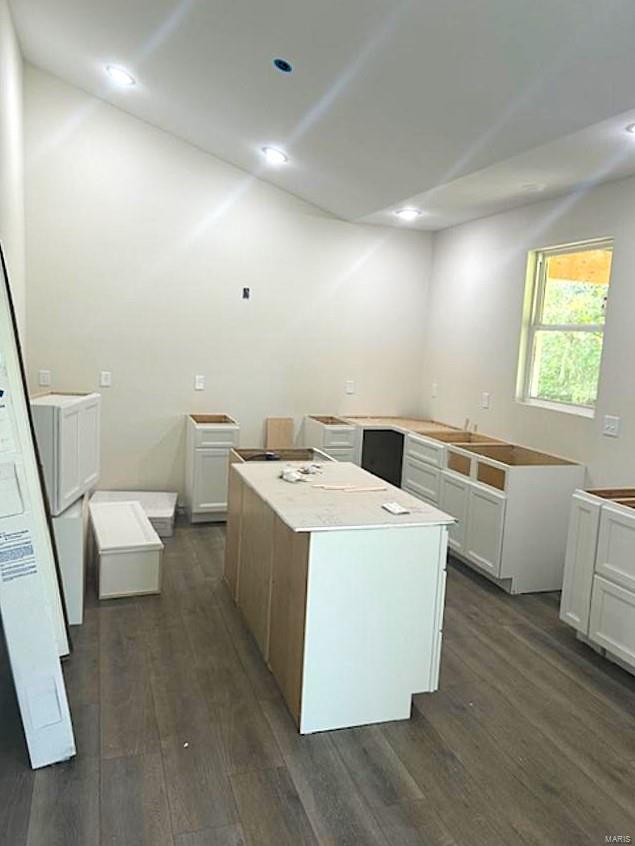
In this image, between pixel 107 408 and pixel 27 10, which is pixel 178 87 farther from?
pixel 107 408

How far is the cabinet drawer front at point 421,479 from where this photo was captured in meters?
4.89

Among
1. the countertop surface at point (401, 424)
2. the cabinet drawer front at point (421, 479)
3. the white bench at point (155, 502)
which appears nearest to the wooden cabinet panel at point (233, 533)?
the white bench at point (155, 502)

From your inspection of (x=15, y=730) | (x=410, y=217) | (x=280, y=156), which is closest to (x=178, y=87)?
(x=280, y=156)

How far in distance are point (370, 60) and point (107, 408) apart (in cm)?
344

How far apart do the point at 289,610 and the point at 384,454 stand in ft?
12.1

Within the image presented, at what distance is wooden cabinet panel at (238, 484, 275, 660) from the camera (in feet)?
10.1

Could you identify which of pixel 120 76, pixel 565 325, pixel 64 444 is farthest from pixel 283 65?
pixel 565 325

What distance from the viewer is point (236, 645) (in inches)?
128

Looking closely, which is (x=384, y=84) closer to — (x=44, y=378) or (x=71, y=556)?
(x=71, y=556)

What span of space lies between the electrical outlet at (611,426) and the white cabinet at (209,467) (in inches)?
106

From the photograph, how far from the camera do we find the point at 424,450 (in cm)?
510

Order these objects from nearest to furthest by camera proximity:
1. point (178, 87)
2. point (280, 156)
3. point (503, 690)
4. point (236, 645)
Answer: point (503, 690)
point (236, 645)
point (178, 87)
point (280, 156)

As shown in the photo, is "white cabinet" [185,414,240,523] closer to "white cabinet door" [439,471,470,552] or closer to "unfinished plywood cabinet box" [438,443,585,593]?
"white cabinet door" [439,471,470,552]

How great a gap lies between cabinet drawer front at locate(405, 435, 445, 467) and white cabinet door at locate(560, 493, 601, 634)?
1512 millimetres
